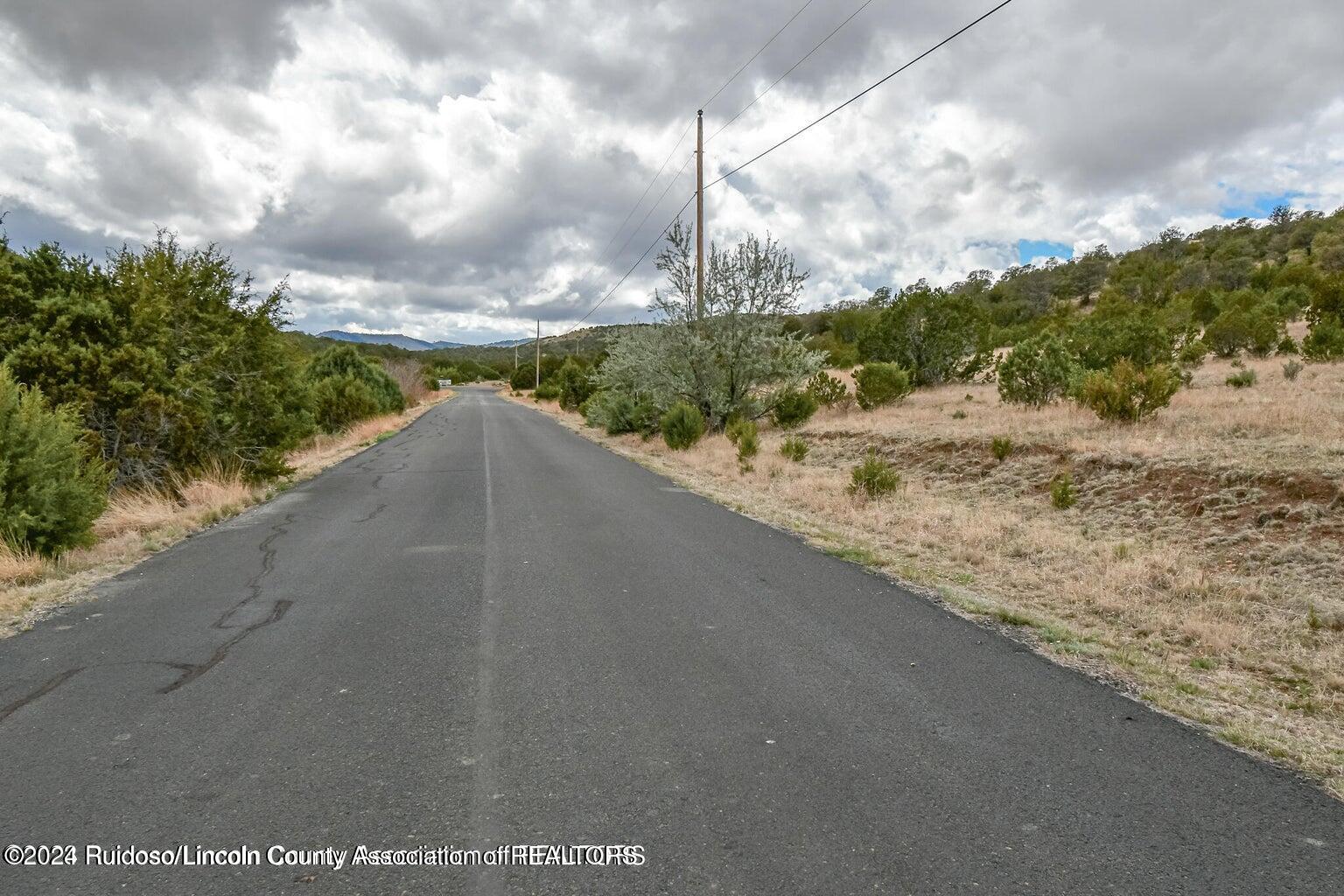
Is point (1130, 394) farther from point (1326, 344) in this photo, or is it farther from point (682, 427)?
point (1326, 344)

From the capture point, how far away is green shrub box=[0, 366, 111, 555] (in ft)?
25.1

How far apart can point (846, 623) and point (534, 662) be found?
2.48m

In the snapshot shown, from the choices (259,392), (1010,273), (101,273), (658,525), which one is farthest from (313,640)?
(1010,273)

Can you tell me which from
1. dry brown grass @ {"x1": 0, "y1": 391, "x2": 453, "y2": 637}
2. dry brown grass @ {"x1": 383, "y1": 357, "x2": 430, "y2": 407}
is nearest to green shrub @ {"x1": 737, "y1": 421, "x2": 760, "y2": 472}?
dry brown grass @ {"x1": 0, "y1": 391, "x2": 453, "y2": 637}

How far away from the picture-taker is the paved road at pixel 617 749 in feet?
9.66

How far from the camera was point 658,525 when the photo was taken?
1048cm

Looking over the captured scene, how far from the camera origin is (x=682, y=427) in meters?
21.6

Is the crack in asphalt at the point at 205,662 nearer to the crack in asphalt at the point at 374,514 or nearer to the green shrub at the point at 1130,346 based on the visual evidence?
the crack in asphalt at the point at 374,514

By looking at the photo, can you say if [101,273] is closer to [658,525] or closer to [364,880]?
[658,525]

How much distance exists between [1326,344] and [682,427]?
18.7 m

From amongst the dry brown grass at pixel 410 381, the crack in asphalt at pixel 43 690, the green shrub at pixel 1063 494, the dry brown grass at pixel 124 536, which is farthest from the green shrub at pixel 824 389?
the dry brown grass at pixel 410 381

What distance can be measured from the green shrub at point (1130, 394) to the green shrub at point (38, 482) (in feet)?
51.0

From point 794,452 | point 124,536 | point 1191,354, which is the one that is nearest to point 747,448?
point 794,452

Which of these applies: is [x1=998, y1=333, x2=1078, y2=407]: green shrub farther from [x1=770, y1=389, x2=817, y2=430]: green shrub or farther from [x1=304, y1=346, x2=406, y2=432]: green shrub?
[x1=304, y1=346, x2=406, y2=432]: green shrub
